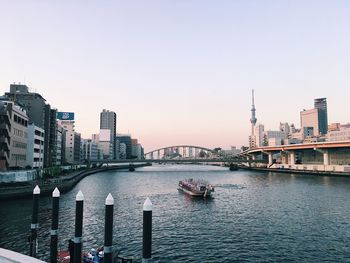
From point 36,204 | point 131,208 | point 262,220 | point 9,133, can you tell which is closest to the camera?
point 36,204

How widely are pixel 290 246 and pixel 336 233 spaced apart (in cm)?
887

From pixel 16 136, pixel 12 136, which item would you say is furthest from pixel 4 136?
pixel 16 136

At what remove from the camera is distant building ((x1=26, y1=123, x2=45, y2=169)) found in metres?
95.6

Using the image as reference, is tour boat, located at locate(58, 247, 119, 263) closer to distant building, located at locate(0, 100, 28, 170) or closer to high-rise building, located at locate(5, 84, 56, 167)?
distant building, located at locate(0, 100, 28, 170)

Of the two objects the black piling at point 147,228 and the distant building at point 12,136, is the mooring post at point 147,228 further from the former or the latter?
the distant building at point 12,136

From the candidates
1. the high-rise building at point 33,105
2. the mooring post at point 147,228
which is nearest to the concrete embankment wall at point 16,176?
the high-rise building at point 33,105

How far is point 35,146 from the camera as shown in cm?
9919

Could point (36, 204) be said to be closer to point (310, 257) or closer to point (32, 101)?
point (310, 257)

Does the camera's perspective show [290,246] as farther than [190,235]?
No

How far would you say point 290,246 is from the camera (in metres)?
31.7


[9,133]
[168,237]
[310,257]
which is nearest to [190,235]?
[168,237]

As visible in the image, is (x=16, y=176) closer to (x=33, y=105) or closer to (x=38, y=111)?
(x=38, y=111)

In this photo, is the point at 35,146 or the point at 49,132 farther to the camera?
the point at 49,132

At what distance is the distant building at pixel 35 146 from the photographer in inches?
3765
